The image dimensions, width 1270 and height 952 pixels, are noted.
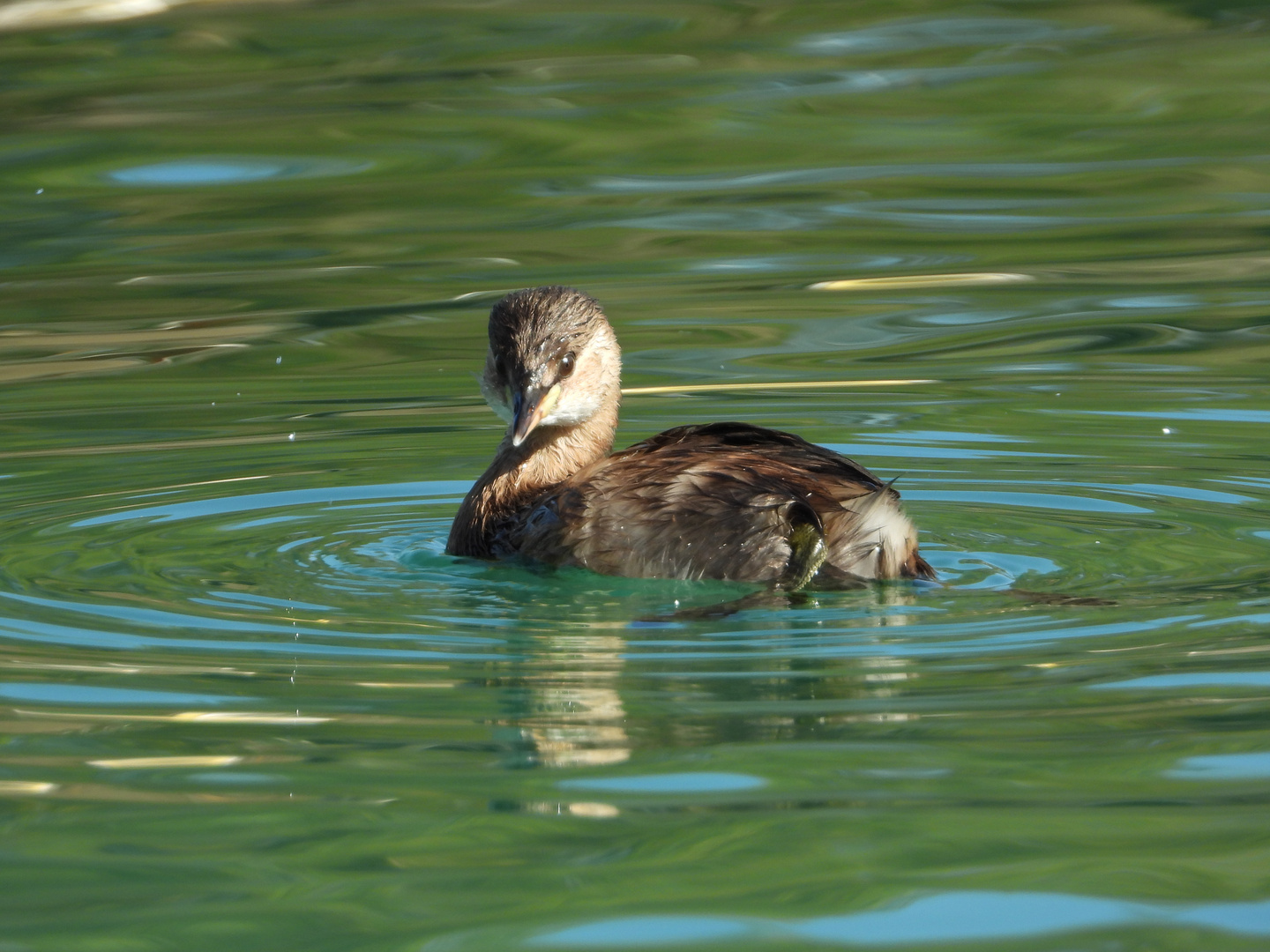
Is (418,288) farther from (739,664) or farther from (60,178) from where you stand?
(739,664)

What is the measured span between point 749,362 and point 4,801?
19.7ft

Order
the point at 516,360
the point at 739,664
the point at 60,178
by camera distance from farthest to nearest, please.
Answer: the point at 60,178
the point at 516,360
the point at 739,664

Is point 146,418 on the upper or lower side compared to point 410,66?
lower

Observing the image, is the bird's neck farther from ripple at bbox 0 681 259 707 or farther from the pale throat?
ripple at bbox 0 681 259 707

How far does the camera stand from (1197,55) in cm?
1412

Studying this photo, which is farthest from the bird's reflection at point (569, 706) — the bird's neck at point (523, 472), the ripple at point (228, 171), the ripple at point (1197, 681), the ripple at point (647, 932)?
the ripple at point (228, 171)

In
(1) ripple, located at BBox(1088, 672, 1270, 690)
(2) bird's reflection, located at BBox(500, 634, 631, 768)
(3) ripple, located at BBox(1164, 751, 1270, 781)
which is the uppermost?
(3) ripple, located at BBox(1164, 751, 1270, 781)

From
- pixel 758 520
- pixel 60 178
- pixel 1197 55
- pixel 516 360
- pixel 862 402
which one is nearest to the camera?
pixel 758 520

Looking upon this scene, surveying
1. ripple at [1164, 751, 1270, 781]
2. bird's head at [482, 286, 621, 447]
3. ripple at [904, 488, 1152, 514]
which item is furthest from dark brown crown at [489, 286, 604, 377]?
ripple at [1164, 751, 1270, 781]

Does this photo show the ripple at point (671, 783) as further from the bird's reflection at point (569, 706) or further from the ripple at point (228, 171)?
the ripple at point (228, 171)

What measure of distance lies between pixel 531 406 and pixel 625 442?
2.09 meters

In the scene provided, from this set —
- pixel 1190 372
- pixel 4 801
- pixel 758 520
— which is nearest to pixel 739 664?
pixel 758 520

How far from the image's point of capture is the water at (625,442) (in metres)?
3.94

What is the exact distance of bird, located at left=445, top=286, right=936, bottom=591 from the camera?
597cm
